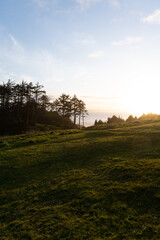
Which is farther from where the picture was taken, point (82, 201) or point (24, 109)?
point (24, 109)

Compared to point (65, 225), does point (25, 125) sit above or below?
above

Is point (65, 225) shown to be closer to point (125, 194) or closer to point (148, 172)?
point (125, 194)

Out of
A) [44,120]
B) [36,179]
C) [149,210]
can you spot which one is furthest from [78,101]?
[149,210]

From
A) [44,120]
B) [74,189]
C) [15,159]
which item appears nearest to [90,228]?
[74,189]

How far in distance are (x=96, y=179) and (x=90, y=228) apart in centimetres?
Answer: 472

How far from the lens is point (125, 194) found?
8680mm

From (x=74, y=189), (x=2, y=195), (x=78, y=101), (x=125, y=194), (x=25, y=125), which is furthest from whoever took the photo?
(x=78, y=101)

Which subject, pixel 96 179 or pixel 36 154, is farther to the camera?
pixel 36 154

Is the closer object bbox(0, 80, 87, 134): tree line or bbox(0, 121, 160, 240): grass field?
bbox(0, 121, 160, 240): grass field

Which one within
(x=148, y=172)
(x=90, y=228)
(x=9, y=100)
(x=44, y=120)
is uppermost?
(x=9, y=100)

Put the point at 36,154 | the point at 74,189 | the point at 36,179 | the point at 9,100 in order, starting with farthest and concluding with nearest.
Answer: the point at 9,100 < the point at 36,154 < the point at 36,179 < the point at 74,189

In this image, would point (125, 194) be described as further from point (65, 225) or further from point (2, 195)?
point (2, 195)

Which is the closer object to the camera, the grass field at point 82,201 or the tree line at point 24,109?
the grass field at point 82,201

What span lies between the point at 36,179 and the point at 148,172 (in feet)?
31.0
